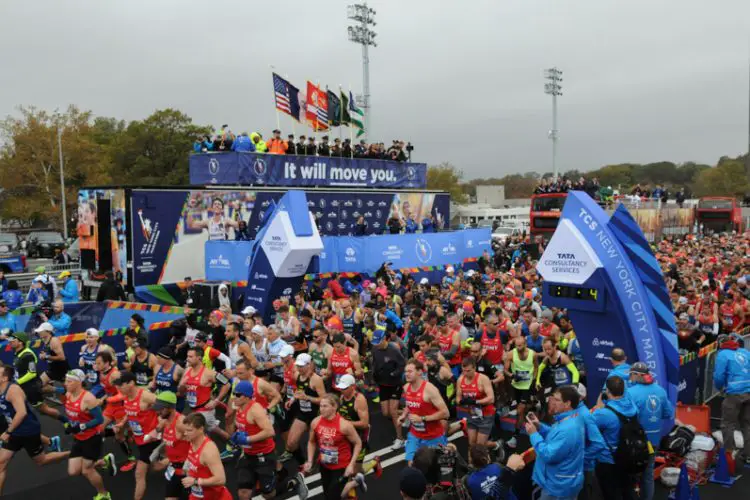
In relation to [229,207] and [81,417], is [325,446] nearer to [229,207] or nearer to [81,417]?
[81,417]

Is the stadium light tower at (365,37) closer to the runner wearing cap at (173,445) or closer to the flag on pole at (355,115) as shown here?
the flag on pole at (355,115)

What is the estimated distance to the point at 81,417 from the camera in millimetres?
7312

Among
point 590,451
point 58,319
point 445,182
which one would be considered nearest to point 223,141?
point 58,319

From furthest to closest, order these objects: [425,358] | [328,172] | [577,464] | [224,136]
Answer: [328,172]
[224,136]
[425,358]
[577,464]

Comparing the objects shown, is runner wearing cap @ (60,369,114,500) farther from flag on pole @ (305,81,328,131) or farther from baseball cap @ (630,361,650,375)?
flag on pole @ (305,81,328,131)

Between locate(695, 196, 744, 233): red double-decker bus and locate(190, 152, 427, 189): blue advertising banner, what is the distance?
22645 millimetres

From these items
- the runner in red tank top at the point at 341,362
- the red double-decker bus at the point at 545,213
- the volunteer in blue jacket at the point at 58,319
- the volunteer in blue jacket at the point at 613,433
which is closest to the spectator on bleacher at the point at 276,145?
the volunteer in blue jacket at the point at 58,319

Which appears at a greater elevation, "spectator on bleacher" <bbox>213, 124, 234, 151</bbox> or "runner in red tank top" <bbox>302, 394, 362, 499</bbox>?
"spectator on bleacher" <bbox>213, 124, 234, 151</bbox>

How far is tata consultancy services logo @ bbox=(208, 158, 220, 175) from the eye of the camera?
21453mm

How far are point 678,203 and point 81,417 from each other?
135 ft

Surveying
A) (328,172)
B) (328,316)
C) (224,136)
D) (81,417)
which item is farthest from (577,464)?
(328,172)

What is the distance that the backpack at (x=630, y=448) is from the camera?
232 inches

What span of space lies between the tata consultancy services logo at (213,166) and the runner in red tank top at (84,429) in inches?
583

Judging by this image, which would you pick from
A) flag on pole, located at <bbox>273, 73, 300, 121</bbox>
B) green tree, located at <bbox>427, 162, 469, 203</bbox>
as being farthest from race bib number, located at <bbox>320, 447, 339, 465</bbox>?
green tree, located at <bbox>427, 162, 469, 203</bbox>
